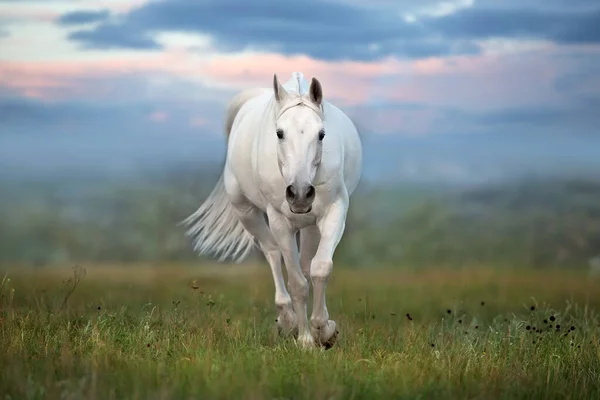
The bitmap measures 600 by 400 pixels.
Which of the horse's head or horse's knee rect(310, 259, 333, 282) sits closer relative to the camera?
the horse's head

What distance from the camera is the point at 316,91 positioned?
853cm

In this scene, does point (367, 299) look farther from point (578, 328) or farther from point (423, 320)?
point (578, 328)

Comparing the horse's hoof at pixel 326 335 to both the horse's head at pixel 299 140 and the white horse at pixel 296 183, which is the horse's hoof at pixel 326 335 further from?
the horse's head at pixel 299 140

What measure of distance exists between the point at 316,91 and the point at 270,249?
8.16 ft

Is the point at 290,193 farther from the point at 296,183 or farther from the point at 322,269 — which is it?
the point at 322,269

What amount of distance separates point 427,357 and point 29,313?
4223 mm

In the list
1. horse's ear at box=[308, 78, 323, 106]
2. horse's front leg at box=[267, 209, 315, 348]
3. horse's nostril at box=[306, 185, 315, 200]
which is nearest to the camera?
horse's nostril at box=[306, 185, 315, 200]

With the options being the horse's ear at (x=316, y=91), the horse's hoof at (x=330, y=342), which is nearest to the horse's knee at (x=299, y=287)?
the horse's hoof at (x=330, y=342)

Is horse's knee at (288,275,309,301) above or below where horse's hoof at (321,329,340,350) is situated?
above

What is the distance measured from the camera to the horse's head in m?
7.96

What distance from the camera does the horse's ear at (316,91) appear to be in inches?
333

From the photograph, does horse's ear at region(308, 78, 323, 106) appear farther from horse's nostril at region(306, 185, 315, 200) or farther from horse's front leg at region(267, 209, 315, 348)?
horse's front leg at region(267, 209, 315, 348)

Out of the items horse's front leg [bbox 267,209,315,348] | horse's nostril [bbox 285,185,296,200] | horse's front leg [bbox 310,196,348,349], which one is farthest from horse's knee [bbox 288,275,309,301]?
horse's nostril [bbox 285,185,296,200]

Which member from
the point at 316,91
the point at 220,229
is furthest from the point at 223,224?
the point at 316,91
